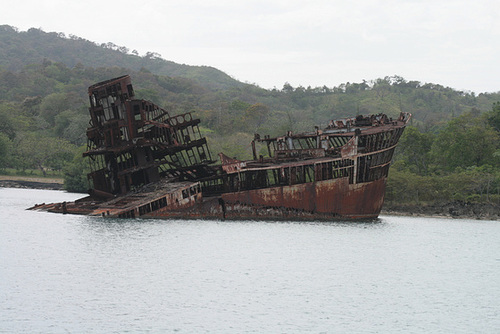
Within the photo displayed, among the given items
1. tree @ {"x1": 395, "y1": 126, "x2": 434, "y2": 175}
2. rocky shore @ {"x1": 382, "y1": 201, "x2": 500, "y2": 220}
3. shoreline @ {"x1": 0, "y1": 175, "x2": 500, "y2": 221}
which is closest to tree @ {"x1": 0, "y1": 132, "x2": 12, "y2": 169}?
tree @ {"x1": 395, "y1": 126, "x2": 434, "y2": 175}

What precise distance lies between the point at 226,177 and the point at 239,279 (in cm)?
1652

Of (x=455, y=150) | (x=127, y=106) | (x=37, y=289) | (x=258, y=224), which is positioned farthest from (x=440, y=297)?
(x=455, y=150)

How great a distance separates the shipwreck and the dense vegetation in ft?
58.1

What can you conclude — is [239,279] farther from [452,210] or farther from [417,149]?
[417,149]

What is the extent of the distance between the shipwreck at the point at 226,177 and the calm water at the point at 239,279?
1975 mm

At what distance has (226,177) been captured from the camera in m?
37.6

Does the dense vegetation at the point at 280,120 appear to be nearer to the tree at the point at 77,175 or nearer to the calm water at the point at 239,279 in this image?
the tree at the point at 77,175

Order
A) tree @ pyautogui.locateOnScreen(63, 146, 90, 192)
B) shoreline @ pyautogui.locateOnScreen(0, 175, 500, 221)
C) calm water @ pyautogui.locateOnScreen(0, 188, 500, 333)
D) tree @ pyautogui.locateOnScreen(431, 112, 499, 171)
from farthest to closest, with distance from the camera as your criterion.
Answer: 1. tree @ pyautogui.locateOnScreen(63, 146, 90, 192)
2. tree @ pyautogui.locateOnScreen(431, 112, 499, 171)
3. shoreline @ pyautogui.locateOnScreen(0, 175, 500, 221)
4. calm water @ pyautogui.locateOnScreen(0, 188, 500, 333)

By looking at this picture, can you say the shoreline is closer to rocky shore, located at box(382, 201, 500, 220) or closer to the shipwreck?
rocky shore, located at box(382, 201, 500, 220)

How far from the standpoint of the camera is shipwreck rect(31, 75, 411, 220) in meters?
36.1

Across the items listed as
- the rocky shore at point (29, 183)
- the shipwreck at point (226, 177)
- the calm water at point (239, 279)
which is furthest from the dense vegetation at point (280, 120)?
the calm water at point (239, 279)

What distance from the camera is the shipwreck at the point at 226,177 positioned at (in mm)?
36125

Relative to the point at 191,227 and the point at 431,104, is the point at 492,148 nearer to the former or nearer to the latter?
the point at 191,227

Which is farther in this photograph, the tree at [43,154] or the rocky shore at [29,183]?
the tree at [43,154]
